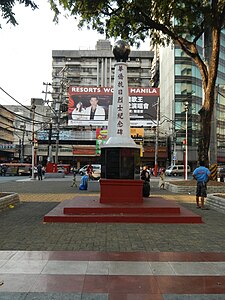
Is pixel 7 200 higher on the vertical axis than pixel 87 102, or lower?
lower

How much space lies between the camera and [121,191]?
34.6 ft

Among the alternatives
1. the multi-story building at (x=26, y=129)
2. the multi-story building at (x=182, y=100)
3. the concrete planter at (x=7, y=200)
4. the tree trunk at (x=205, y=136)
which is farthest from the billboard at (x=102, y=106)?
the concrete planter at (x=7, y=200)

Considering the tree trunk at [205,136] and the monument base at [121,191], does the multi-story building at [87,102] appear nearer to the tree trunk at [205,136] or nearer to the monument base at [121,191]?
the tree trunk at [205,136]

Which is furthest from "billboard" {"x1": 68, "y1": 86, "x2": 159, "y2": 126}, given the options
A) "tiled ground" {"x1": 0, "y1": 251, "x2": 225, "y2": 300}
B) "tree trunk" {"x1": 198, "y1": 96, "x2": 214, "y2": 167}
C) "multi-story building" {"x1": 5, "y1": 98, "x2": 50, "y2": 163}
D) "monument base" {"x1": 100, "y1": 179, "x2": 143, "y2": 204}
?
"tiled ground" {"x1": 0, "y1": 251, "x2": 225, "y2": 300}

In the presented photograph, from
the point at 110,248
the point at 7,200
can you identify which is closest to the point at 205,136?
the point at 7,200

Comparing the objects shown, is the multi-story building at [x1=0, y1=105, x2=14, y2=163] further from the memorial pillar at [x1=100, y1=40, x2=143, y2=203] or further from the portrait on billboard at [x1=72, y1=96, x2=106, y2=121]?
the memorial pillar at [x1=100, y1=40, x2=143, y2=203]

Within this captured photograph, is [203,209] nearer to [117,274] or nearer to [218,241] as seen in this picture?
[218,241]

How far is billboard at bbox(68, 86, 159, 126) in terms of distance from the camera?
49781mm

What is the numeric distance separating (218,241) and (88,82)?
253 ft

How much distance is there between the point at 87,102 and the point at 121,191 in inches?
1593

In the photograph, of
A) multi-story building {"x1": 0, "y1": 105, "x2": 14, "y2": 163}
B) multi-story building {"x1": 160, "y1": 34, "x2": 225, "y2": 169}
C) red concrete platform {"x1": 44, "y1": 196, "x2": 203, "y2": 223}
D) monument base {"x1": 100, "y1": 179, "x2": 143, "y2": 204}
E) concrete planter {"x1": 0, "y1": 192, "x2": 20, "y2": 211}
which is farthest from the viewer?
multi-story building {"x1": 0, "y1": 105, "x2": 14, "y2": 163}

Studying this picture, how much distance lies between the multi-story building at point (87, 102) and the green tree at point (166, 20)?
2117cm

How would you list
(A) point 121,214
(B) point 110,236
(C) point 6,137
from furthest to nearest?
1. (C) point 6,137
2. (A) point 121,214
3. (B) point 110,236

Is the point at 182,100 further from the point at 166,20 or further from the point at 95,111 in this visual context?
the point at 166,20
